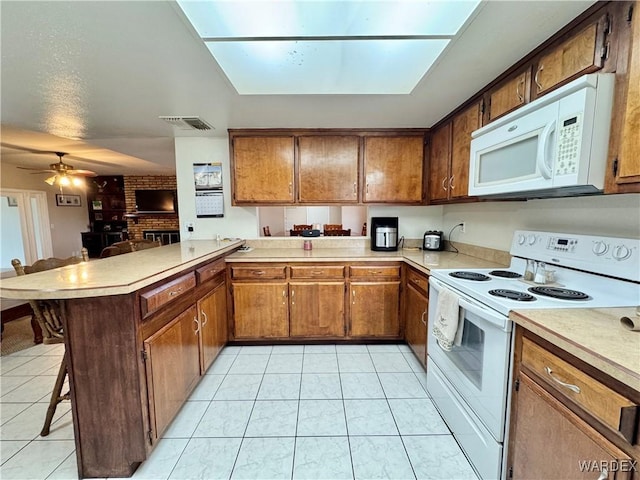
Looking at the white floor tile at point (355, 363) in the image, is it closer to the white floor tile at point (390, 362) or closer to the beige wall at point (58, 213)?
the white floor tile at point (390, 362)

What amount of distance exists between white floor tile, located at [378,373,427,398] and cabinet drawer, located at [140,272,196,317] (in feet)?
5.17

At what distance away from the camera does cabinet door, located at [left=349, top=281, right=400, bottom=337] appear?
8.54 ft

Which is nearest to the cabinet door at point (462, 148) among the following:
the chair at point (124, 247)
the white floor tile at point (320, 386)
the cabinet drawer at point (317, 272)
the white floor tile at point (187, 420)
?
the cabinet drawer at point (317, 272)

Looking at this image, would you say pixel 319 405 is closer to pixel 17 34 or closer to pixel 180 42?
pixel 180 42

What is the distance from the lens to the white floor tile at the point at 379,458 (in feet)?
4.49

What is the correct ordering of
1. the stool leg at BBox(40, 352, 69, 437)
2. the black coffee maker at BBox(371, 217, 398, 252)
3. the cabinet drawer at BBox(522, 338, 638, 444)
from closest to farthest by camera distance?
1. the cabinet drawer at BBox(522, 338, 638, 444)
2. the stool leg at BBox(40, 352, 69, 437)
3. the black coffee maker at BBox(371, 217, 398, 252)

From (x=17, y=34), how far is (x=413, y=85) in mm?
2084

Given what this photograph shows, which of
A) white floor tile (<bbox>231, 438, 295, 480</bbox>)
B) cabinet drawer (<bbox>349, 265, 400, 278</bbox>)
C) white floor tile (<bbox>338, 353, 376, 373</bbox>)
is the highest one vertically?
cabinet drawer (<bbox>349, 265, 400, 278</bbox>)

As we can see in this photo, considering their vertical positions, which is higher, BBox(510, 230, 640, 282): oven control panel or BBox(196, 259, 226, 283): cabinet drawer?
BBox(510, 230, 640, 282): oven control panel

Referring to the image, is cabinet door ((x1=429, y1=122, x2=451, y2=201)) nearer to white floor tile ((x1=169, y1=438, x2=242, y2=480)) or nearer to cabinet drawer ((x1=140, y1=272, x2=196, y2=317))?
cabinet drawer ((x1=140, y1=272, x2=196, y2=317))

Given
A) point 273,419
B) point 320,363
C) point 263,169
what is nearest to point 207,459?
point 273,419

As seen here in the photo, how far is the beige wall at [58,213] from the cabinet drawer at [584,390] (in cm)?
693

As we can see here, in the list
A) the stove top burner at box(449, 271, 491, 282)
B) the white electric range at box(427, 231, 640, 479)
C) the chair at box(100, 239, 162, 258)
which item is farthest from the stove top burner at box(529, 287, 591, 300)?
the chair at box(100, 239, 162, 258)

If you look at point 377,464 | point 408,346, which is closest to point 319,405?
point 377,464
